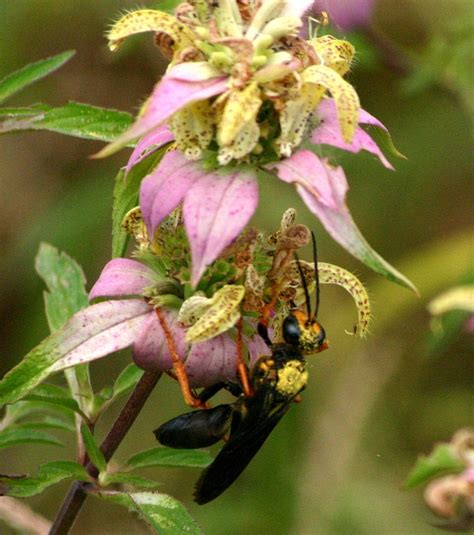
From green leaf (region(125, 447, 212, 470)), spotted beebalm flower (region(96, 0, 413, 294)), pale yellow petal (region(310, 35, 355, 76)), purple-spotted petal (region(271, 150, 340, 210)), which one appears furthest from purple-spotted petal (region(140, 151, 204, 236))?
green leaf (region(125, 447, 212, 470))

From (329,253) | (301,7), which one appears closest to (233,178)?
(301,7)

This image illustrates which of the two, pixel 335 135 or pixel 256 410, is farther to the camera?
pixel 256 410

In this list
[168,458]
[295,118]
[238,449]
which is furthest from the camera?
[168,458]

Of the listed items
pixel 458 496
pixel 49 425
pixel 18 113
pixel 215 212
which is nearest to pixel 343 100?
pixel 215 212

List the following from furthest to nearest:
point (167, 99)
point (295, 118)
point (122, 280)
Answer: point (122, 280) < point (295, 118) < point (167, 99)

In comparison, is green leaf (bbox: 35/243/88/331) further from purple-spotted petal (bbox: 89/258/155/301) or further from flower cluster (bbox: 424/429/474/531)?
flower cluster (bbox: 424/429/474/531)

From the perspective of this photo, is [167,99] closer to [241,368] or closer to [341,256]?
[241,368]

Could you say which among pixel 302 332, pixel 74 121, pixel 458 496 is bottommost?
pixel 458 496
